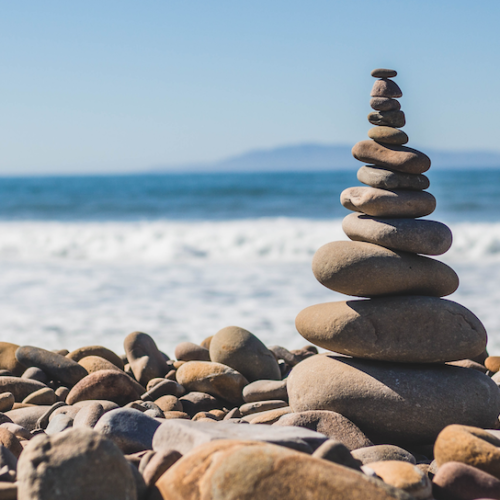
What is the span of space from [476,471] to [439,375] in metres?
1.04

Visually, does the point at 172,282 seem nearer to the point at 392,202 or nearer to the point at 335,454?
the point at 392,202

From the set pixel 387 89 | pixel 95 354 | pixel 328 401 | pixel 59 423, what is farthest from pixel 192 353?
pixel 387 89

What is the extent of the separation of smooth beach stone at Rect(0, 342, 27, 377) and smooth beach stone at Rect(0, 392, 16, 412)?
96 cm

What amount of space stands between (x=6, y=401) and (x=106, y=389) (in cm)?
69

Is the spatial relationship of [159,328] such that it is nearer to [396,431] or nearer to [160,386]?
[160,386]

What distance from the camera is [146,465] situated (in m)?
2.53

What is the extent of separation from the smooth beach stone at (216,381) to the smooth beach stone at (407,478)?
210cm

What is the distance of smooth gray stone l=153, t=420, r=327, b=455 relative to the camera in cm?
255

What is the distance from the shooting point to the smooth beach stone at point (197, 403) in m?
4.39

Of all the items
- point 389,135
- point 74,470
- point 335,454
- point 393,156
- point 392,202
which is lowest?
point 335,454

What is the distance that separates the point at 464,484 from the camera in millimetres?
2535

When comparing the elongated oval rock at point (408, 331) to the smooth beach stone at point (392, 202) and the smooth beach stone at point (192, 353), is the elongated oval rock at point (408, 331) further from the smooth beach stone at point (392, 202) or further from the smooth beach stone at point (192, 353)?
the smooth beach stone at point (192, 353)

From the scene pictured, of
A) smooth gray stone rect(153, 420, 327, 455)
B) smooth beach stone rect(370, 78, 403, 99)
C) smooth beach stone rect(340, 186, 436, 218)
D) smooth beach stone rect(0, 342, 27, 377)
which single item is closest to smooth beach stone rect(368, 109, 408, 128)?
smooth beach stone rect(370, 78, 403, 99)

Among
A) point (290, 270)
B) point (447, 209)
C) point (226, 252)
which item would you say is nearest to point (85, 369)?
point (290, 270)
